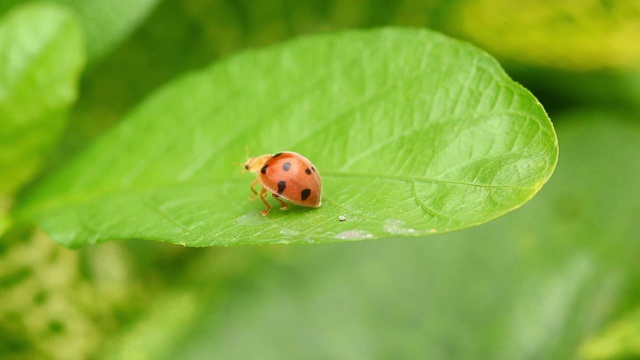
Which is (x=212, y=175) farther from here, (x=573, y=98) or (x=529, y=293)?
(x=573, y=98)

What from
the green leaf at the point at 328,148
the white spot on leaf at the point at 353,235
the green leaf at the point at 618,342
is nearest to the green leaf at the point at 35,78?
the green leaf at the point at 328,148

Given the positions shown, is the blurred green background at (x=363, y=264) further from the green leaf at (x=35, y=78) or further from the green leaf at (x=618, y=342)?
the green leaf at (x=35, y=78)

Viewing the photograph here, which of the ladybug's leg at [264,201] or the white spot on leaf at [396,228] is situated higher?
the ladybug's leg at [264,201]

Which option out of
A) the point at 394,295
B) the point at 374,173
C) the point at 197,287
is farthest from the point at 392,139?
the point at 197,287

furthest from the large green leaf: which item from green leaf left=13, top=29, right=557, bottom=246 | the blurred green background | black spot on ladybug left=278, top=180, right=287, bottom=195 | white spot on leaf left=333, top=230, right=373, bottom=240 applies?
white spot on leaf left=333, top=230, right=373, bottom=240

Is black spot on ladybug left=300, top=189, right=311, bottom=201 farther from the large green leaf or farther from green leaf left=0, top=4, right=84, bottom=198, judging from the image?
the large green leaf

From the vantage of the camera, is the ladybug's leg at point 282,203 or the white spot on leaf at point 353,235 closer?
the white spot on leaf at point 353,235

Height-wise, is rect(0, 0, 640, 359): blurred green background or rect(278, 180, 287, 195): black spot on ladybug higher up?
rect(0, 0, 640, 359): blurred green background
